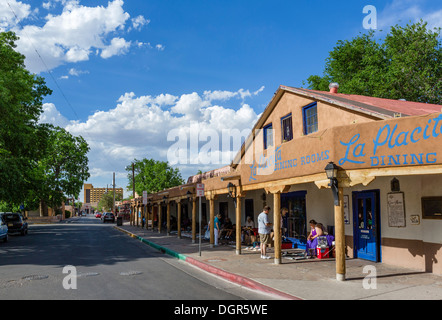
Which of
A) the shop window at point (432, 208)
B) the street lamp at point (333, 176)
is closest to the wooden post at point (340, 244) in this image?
the street lamp at point (333, 176)

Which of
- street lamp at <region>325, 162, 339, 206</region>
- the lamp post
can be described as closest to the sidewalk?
the lamp post

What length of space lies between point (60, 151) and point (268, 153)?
5997 cm

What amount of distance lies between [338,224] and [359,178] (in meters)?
1.23

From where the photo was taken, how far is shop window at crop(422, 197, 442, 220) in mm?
9539

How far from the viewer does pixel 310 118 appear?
15.4m

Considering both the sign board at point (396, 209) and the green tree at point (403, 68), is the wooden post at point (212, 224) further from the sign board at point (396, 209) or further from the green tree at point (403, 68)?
the green tree at point (403, 68)

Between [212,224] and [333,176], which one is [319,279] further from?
[212,224]

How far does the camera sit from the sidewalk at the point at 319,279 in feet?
24.8

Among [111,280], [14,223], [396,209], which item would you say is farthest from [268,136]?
[14,223]

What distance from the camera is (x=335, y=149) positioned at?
9.27 metres

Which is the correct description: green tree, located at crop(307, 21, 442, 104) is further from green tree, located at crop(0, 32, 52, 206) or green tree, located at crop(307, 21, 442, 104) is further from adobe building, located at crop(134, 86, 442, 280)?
green tree, located at crop(0, 32, 52, 206)
